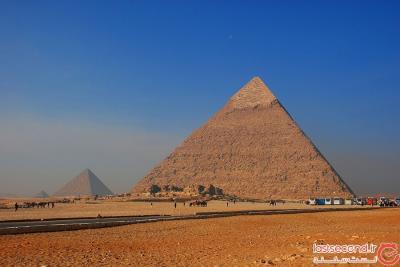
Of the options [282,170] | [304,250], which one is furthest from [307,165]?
[304,250]

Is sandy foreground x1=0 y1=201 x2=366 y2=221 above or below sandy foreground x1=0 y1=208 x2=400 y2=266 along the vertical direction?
below

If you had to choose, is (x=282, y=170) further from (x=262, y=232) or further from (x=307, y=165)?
(x=262, y=232)

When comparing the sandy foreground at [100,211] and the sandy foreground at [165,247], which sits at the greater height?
the sandy foreground at [165,247]

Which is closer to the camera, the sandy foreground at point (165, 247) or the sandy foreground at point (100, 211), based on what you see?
the sandy foreground at point (165, 247)

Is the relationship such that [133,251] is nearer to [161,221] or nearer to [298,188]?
[161,221]

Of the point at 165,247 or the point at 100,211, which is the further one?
the point at 100,211

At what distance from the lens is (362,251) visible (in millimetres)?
10727

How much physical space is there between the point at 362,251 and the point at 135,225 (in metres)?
13.4

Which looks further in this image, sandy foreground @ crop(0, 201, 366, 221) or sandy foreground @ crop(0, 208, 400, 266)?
sandy foreground @ crop(0, 201, 366, 221)

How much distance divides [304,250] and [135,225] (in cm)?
1215

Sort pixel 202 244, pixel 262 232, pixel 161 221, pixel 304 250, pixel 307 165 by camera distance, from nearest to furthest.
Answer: pixel 304 250, pixel 202 244, pixel 262 232, pixel 161 221, pixel 307 165

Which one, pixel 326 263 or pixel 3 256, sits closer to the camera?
pixel 326 263

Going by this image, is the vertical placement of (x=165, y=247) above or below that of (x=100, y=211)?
above

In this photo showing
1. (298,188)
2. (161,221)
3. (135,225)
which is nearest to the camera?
(135,225)
